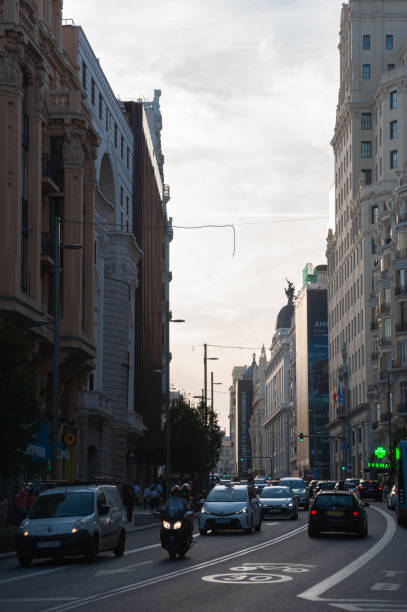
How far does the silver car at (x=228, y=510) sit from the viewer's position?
1312 inches

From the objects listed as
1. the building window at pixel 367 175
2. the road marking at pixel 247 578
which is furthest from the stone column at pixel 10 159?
the building window at pixel 367 175

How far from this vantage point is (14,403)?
29.0 m

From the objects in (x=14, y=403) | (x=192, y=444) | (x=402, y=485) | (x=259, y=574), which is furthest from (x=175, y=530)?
(x=192, y=444)

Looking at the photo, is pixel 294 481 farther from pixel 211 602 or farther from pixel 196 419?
pixel 211 602

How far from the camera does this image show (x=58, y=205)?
156ft

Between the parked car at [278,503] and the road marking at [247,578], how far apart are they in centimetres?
2642

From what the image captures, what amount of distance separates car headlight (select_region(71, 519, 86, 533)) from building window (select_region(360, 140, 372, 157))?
103 m

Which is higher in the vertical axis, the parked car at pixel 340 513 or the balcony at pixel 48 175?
the balcony at pixel 48 175

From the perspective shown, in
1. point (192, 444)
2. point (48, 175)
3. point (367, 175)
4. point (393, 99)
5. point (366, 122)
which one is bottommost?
point (192, 444)

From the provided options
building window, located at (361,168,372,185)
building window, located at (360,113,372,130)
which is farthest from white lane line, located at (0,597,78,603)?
building window, located at (360,113,372,130)

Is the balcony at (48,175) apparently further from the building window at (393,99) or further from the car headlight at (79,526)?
the building window at (393,99)

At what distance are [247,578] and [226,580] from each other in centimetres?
53

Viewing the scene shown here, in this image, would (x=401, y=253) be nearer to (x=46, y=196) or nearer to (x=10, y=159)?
(x=46, y=196)

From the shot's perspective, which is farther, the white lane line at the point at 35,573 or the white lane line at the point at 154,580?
the white lane line at the point at 35,573
